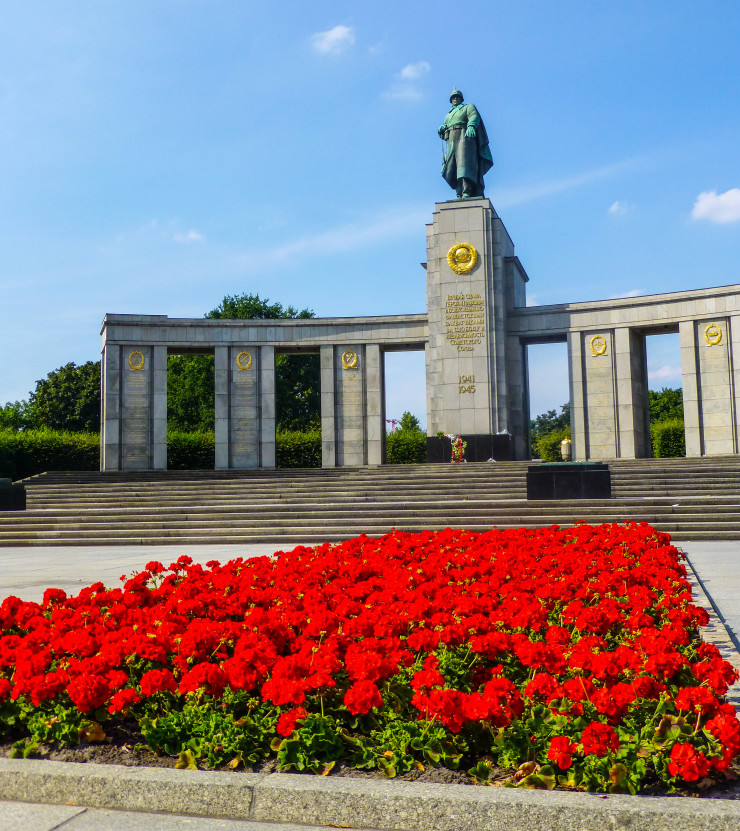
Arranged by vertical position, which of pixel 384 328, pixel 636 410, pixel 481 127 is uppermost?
pixel 481 127

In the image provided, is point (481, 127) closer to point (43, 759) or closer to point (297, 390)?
point (297, 390)

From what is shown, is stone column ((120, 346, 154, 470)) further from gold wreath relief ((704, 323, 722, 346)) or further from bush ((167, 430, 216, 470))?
gold wreath relief ((704, 323, 722, 346))

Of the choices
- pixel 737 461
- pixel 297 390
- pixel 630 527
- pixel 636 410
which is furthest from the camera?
pixel 297 390

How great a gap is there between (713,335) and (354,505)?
1792cm

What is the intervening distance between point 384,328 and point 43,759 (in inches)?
1197

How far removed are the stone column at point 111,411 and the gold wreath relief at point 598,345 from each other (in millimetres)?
19376

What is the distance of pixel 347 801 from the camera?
133 inches

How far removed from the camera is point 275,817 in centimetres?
343

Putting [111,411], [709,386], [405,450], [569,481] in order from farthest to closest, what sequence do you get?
[405,450]
[111,411]
[709,386]
[569,481]

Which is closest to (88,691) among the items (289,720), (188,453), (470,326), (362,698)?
(289,720)

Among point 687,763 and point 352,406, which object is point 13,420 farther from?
point 687,763

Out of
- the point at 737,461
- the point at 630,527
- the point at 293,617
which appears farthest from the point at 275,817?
the point at 737,461

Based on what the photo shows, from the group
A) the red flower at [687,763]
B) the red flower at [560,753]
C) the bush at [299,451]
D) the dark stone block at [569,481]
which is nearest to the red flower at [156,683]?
the red flower at [560,753]

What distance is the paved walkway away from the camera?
3.37 metres
